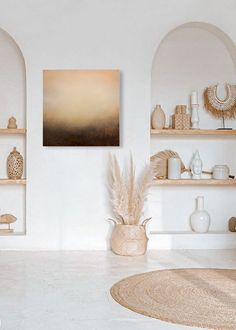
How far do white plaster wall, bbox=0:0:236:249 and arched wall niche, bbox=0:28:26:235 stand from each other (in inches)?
13.3

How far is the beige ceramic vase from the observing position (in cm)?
492

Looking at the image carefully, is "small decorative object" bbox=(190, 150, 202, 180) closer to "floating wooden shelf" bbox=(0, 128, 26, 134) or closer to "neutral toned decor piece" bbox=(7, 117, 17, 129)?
"floating wooden shelf" bbox=(0, 128, 26, 134)

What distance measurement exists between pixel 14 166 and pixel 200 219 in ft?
6.44

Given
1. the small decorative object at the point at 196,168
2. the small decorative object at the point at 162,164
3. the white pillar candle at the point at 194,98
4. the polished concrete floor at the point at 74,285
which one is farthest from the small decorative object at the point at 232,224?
the white pillar candle at the point at 194,98

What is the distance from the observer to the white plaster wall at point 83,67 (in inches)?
205

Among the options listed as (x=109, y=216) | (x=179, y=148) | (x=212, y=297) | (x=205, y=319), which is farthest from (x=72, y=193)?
(x=205, y=319)

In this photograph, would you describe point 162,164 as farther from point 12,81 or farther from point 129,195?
point 12,81

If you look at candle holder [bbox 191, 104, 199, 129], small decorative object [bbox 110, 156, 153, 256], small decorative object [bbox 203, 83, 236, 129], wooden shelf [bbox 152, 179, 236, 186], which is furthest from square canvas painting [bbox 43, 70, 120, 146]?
small decorative object [bbox 203, 83, 236, 129]

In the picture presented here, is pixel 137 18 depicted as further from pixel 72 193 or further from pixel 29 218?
pixel 29 218

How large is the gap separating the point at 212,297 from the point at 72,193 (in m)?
2.22

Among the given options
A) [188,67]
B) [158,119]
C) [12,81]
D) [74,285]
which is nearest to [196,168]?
[158,119]

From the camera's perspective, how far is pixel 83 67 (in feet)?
17.2

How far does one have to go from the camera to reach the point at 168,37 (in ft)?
18.6

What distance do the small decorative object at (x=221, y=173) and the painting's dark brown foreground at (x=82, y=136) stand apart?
1.10 m
